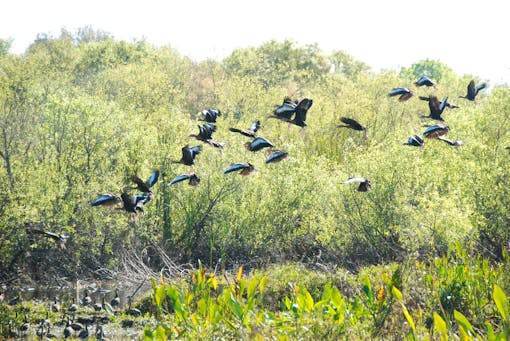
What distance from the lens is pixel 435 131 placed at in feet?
42.7

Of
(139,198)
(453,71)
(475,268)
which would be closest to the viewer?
(475,268)

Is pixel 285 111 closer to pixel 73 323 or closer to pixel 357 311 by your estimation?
pixel 357 311

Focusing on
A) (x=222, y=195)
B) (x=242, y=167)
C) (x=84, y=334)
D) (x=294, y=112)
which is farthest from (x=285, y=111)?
(x=222, y=195)

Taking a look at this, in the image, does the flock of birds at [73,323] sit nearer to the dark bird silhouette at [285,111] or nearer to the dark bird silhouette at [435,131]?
the dark bird silhouette at [285,111]

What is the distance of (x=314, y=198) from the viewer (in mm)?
23875

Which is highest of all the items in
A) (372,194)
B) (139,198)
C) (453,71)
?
(139,198)

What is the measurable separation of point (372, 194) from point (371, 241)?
1.47 metres

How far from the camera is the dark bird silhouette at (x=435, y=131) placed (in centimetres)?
1278

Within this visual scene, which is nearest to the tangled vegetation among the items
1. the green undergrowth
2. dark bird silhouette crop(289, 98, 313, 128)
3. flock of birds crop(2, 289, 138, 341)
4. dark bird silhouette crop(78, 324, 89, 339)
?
flock of birds crop(2, 289, 138, 341)

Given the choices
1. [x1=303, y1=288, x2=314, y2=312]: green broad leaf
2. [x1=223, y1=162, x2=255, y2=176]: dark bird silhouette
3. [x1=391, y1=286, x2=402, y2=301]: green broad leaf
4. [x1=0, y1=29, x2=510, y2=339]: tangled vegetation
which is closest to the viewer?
[x1=391, y1=286, x2=402, y2=301]: green broad leaf

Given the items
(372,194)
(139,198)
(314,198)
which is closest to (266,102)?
(314,198)

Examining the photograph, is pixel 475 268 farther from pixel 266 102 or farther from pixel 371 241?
pixel 266 102

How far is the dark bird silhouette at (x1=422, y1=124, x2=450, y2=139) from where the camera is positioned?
1278cm

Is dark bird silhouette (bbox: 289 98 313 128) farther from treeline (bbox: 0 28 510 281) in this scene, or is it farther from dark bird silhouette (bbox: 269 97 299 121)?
treeline (bbox: 0 28 510 281)
